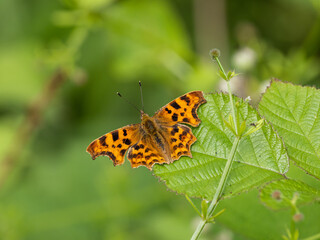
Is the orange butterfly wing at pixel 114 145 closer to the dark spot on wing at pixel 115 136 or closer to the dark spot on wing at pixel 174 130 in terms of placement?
the dark spot on wing at pixel 115 136

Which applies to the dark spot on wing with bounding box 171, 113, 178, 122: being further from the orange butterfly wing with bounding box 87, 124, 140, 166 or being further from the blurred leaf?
the blurred leaf

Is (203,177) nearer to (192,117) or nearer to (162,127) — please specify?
(192,117)

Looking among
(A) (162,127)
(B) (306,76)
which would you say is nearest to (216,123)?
(A) (162,127)

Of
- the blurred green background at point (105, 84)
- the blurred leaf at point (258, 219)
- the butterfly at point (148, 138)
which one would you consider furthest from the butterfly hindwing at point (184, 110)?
the blurred green background at point (105, 84)

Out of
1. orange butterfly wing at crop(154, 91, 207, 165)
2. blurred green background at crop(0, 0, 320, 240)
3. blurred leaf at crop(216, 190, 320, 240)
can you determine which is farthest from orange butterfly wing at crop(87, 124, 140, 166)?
blurred green background at crop(0, 0, 320, 240)

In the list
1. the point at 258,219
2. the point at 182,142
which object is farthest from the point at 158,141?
the point at 258,219

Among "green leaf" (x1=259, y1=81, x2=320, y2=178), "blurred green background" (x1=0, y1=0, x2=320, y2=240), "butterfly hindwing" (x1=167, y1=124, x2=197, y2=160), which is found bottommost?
"green leaf" (x1=259, y1=81, x2=320, y2=178)

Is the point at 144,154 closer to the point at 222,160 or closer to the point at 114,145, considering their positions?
the point at 114,145
